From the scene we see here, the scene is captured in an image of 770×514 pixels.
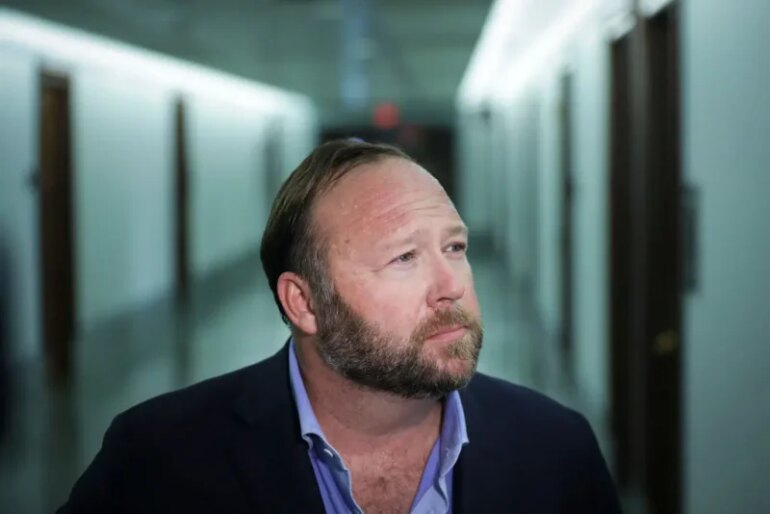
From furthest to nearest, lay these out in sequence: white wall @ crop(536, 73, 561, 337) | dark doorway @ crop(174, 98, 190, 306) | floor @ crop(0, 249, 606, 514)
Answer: dark doorway @ crop(174, 98, 190, 306) < white wall @ crop(536, 73, 561, 337) < floor @ crop(0, 249, 606, 514)

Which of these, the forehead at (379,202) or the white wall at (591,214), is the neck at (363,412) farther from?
the white wall at (591,214)

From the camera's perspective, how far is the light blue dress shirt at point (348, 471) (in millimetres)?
1248

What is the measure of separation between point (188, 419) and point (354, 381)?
0.24m

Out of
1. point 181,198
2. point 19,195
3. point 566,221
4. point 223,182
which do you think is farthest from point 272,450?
point 223,182

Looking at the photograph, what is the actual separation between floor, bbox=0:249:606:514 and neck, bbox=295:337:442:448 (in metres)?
2.34

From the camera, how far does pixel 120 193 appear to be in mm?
7574

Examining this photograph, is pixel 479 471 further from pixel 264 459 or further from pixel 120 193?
pixel 120 193

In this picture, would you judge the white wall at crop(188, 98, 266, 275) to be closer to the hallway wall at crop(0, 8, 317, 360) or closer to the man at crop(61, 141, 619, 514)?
the hallway wall at crop(0, 8, 317, 360)

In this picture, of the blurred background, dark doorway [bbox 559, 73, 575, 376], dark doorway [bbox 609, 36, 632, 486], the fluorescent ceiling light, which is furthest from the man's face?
the fluorescent ceiling light

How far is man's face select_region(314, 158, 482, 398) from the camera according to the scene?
1.23 metres

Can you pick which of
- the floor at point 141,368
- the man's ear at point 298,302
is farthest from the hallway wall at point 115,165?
the man's ear at point 298,302

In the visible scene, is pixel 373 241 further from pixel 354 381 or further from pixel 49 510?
pixel 49 510

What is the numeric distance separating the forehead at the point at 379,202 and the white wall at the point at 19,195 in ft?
15.0

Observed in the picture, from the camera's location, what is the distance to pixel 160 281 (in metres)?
8.77
